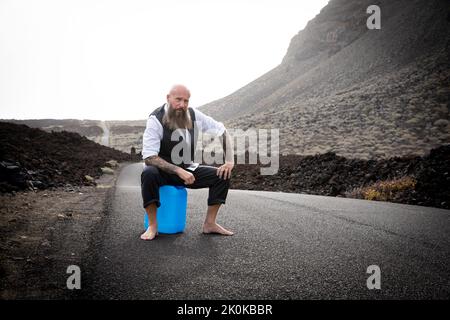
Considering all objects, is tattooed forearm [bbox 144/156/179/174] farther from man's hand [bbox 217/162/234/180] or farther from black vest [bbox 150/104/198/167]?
man's hand [bbox 217/162/234/180]

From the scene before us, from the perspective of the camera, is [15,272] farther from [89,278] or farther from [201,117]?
[201,117]

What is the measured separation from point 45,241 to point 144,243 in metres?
1.05

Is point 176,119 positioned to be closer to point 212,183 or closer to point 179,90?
point 179,90

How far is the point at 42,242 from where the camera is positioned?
147 inches

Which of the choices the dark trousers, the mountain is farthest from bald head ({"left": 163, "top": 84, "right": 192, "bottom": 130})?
the mountain

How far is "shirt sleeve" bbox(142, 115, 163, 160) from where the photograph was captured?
13.4ft

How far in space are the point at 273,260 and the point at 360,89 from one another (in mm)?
48035

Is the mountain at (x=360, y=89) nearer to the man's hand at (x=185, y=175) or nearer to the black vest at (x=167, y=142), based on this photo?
the black vest at (x=167, y=142)

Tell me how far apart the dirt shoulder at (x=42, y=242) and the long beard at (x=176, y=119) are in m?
1.58

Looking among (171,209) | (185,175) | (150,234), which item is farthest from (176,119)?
(150,234)

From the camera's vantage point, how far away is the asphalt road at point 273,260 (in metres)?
2.57

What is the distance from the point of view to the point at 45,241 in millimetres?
3783

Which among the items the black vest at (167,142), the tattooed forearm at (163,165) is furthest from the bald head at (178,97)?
the tattooed forearm at (163,165)

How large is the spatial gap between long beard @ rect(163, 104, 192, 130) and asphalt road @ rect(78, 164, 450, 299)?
1.32 meters
